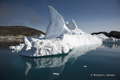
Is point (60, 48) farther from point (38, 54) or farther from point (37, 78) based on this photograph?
point (37, 78)

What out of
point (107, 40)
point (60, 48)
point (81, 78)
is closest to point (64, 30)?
point (60, 48)

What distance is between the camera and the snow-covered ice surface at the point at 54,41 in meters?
9.06

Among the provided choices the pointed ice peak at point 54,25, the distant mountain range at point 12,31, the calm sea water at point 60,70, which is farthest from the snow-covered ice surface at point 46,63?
the distant mountain range at point 12,31

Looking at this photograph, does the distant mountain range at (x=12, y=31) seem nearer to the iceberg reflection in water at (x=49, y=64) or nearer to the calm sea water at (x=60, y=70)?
the iceberg reflection in water at (x=49, y=64)

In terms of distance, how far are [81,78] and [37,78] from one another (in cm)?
248

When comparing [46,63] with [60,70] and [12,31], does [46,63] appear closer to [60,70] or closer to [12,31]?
[60,70]

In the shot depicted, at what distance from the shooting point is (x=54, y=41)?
35.7 feet

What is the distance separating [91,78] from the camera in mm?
4609

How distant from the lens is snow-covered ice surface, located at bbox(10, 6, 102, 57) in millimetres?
9062

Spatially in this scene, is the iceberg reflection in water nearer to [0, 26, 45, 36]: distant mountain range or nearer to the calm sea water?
the calm sea water

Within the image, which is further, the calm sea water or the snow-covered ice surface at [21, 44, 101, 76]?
the snow-covered ice surface at [21, 44, 101, 76]

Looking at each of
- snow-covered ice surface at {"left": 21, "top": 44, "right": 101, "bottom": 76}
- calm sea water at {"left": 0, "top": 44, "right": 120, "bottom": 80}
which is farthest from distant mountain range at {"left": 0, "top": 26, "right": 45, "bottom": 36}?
calm sea water at {"left": 0, "top": 44, "right": 120, "bottom": 80}

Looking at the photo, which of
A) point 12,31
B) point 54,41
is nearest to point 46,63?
point 54,41

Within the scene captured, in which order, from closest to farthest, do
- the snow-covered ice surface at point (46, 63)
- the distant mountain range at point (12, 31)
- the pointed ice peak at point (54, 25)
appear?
1. the snow-covered ice surface at point (46, 63)
2. the pointed ice peak at point (54, 25)
3. the distant mountain range at point (12, 31)
